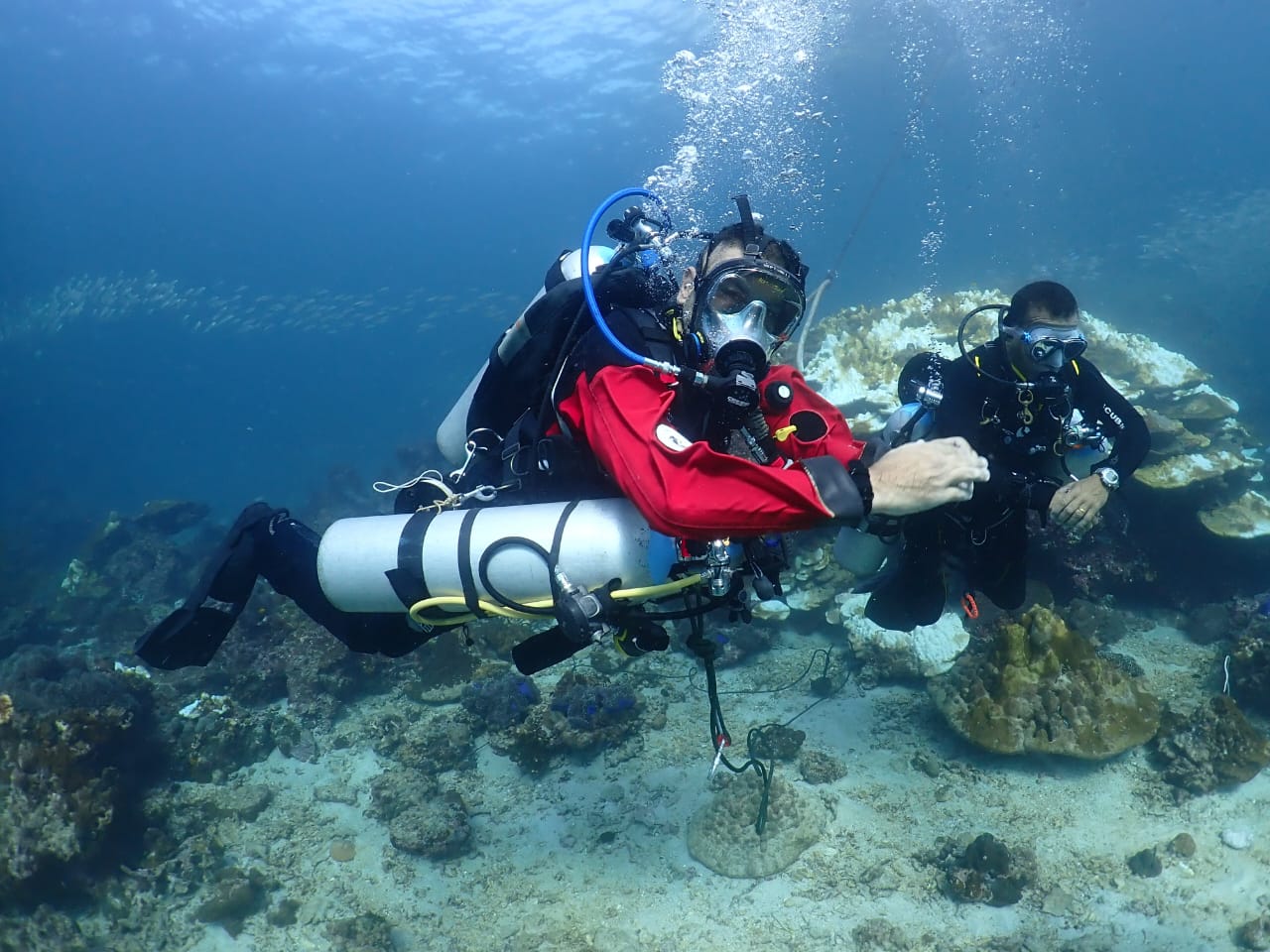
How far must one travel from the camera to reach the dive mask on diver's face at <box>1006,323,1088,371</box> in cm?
451

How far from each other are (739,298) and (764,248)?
1.29ft

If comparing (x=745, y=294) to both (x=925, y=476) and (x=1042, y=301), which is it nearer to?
(x=925, y=476)

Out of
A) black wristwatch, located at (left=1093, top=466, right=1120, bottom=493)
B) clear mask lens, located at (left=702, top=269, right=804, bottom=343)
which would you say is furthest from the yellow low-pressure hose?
black wristwatch, located at (left=1093, top=466, right=1120, bottom=493)

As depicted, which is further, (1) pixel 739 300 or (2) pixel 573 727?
(2) pixel 573 727

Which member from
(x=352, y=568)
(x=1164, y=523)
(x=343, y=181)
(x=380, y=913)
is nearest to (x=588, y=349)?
(x=352, y=568)

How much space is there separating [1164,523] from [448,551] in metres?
9.08

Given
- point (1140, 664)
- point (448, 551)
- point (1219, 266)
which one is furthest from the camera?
point (1219, 266)

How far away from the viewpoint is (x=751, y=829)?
16.1ft

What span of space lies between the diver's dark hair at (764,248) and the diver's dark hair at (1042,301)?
2.60 metres

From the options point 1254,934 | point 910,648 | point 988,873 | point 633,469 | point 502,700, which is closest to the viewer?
point 633,469

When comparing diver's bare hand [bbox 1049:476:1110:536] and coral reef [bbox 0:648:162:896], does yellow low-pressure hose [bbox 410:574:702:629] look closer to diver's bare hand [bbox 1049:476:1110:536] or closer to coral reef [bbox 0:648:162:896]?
diver's bare hand [bbox 1049:476:1110:536]

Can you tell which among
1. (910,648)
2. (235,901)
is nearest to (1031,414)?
(910,648)

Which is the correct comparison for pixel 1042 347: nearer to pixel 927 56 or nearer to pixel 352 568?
pixel 352 568

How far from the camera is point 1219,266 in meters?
43.9
